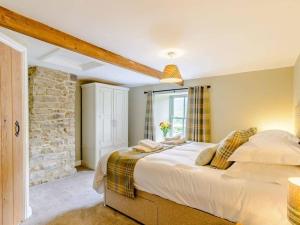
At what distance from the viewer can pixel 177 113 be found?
16.5ft

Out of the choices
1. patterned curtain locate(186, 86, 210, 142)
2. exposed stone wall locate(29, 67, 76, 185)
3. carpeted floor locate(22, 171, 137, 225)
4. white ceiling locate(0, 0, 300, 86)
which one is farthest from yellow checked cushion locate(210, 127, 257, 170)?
exposed stone wall locate(29, 67, 76, 185)

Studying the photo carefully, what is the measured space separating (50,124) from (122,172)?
211 centimetres

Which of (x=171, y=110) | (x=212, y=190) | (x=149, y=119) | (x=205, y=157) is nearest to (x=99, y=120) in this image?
(x=149, y=119)

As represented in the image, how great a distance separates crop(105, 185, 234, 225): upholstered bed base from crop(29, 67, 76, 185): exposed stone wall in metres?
1.69

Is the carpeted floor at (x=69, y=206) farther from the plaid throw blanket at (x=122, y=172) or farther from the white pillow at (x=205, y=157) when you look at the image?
the white pillow at (x=205, y=157)

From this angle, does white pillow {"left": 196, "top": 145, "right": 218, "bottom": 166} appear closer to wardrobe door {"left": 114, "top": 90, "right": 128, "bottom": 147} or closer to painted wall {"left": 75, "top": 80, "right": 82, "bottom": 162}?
wardrobe door {"left": 114, "top": 90, "right": 128, "bottom": 147}

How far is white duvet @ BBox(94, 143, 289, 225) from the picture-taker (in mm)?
1399

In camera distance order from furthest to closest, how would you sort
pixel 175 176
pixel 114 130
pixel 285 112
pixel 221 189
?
pixel 114 130
pixel 285 112
pixel 175 176
pixel 221 189

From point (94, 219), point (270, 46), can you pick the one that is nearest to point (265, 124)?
point (270, 46)

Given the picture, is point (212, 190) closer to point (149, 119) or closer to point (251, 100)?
point (251, 100)

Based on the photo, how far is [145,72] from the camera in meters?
3.27

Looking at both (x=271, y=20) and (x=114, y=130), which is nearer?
(x=271, y=20)

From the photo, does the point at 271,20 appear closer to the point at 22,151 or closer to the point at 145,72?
the point at 145,72

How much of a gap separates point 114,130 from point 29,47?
2.80 metres
